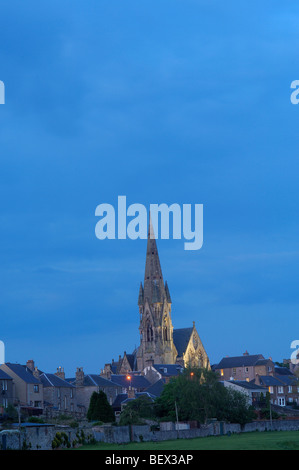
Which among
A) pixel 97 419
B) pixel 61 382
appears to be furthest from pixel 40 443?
pixel 61 382

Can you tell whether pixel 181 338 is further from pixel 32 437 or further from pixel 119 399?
pixel 32 437

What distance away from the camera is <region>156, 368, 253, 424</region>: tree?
84.1 m

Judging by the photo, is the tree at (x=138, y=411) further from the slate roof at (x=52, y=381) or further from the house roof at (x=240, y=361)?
the house roof at (x=240, y=361)

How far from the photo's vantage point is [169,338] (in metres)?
184

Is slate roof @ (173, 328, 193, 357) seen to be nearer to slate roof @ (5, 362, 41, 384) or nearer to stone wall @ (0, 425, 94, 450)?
slate roof @ (5, 362, 41, 384)


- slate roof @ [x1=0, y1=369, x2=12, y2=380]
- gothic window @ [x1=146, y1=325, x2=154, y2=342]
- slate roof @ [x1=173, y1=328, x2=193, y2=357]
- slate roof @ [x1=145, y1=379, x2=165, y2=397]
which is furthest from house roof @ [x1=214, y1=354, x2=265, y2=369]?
slate roof @ [x1=0, y1=369, x2=12, y2=380]

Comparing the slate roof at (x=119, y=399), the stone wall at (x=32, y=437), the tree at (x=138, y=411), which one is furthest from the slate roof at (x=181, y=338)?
the stone wall at (x=32, y=437)

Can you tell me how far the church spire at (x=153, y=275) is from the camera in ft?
615

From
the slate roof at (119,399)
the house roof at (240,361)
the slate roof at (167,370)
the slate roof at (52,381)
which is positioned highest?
the house roof at (240,361)

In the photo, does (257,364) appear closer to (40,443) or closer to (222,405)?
(222,405)

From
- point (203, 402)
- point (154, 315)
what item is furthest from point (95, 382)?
point (154, 315)

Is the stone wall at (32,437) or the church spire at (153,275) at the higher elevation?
the church spire at (153,275)
